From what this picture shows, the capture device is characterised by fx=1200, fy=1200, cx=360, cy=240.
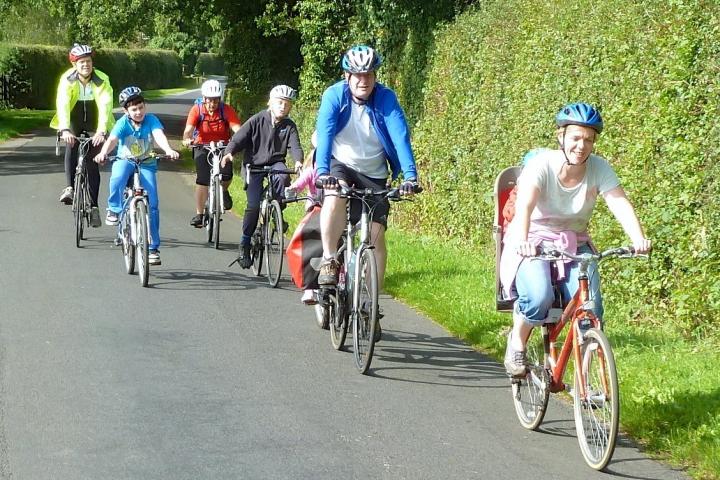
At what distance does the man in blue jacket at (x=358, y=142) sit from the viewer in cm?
821

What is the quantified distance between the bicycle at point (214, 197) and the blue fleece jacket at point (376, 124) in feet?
17.6

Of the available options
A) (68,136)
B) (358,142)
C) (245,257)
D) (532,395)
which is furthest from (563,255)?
(68,136)

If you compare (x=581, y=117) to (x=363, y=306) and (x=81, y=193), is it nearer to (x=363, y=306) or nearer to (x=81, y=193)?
(x=363, y=306)

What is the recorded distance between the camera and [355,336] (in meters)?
7.99

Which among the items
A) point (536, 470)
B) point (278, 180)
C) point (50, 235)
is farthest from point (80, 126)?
point (536, 470)

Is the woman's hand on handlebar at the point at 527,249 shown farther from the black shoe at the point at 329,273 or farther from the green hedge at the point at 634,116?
the black shoe at the point at 329,273

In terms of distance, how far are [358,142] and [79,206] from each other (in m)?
5.97

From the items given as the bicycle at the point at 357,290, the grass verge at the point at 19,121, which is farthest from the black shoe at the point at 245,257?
the grass verge at the point at 19,121

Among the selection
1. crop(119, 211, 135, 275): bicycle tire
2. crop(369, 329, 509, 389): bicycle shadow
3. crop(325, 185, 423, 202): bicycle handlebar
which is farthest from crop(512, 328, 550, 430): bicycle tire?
crop(119, 211, 135, 275): bicycle tire

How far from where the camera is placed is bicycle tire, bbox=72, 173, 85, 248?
44.6 ft

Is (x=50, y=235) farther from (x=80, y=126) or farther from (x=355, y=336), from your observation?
(x=355, y=336)

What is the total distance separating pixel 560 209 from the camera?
20.9 feet

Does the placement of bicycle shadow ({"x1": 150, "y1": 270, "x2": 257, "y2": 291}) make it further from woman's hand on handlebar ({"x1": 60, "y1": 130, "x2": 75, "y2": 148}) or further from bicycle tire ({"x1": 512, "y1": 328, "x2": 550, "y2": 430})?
bicycle tire ({"x1": 512, "y1": 328, "x2": 550, "y2": 430})

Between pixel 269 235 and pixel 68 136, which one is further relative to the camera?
pixel 68 136
